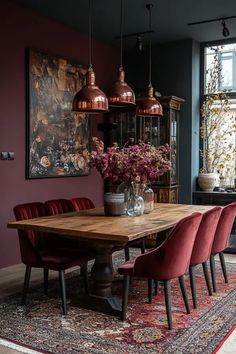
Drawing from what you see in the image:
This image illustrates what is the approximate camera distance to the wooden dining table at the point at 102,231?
10.6 ft

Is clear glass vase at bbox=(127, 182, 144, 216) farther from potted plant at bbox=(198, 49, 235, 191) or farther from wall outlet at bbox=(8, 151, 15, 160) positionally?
potted plant at bbox=(198, 49, 235, 191)

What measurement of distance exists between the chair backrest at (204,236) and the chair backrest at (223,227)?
0.31 metres

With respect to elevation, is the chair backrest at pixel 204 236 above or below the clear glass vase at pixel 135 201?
below

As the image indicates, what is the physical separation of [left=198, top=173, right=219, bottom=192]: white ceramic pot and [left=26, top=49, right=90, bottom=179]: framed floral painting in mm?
1768

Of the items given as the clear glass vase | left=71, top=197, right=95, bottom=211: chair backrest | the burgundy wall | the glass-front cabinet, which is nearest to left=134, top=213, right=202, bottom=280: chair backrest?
the clear glass vase

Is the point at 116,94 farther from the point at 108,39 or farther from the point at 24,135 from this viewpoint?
the point at 108,39

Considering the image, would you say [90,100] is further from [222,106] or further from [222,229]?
[222,106]

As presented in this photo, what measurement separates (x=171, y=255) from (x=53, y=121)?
10.1 feet

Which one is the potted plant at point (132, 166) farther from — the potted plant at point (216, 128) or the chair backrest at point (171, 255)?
the potted plant at point (216, 128)

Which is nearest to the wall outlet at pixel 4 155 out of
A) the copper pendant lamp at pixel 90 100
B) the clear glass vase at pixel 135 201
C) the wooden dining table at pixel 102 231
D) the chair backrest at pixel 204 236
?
the wooden dining table at pixel 102 231

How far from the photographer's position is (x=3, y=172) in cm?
505

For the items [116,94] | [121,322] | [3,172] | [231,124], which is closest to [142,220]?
[121,322]

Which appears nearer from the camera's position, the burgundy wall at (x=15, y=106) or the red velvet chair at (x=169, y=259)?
the red velvet chair at (x=169, y=259)

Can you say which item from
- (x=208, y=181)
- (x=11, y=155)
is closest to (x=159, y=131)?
(x=208, y=181)
